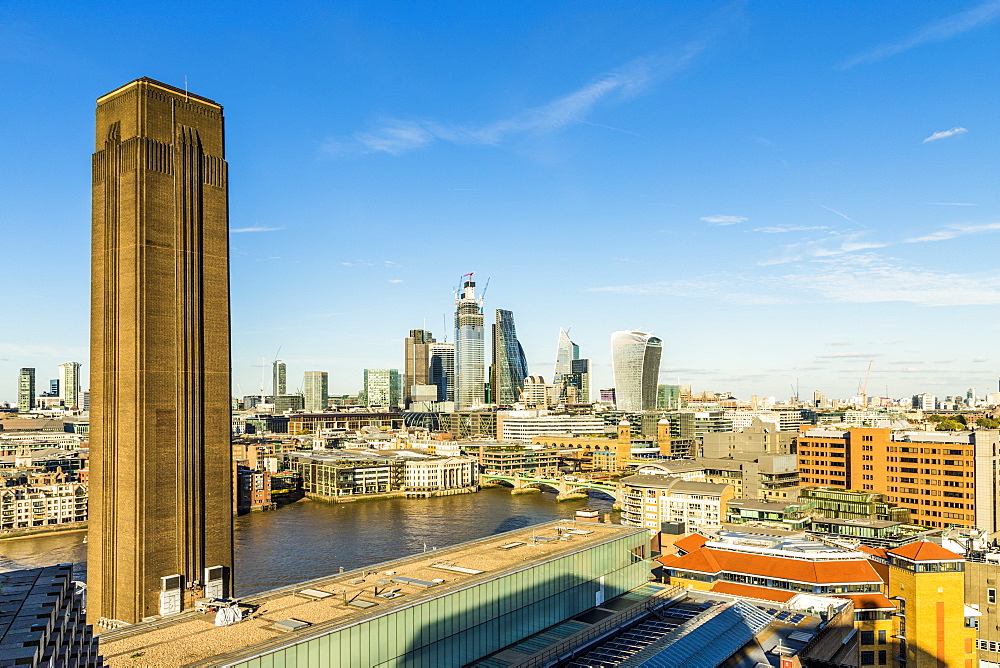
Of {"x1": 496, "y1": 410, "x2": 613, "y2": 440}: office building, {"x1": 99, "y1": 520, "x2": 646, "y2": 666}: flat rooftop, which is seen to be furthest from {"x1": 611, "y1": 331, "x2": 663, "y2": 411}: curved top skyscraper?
{"x1": 99, "y1": 520, "x2": 646, "y2": 666}: flat rooftop

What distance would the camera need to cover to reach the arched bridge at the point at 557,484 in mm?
96425

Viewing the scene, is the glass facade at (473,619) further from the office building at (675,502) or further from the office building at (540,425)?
the office building at (540,425)

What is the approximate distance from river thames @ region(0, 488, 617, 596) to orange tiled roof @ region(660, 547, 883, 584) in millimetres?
16162

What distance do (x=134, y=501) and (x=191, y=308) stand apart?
26.8 ft

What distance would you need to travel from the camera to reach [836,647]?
2930 cm

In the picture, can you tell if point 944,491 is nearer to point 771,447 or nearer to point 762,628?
point 771,447

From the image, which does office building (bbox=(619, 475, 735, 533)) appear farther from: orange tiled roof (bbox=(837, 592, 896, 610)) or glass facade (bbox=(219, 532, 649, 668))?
glass facade (bbox=(219, 532, 649, 668))

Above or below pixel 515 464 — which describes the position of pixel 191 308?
above

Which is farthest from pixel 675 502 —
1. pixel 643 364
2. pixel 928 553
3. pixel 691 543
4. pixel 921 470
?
pixel 643 364

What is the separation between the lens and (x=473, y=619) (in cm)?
2422

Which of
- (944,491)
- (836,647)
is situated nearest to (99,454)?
(836,647)

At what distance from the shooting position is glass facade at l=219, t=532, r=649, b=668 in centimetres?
1989

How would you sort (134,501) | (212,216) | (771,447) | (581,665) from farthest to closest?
(771,447), (212,216), (134,501), (581,665)

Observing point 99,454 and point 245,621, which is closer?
point 245,621
